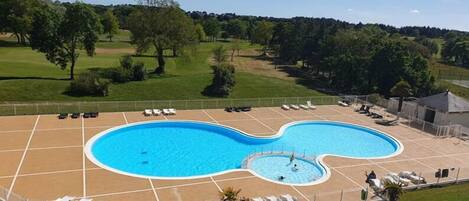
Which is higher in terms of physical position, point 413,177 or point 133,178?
point 413,177

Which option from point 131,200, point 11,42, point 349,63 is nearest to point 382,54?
point 349,63

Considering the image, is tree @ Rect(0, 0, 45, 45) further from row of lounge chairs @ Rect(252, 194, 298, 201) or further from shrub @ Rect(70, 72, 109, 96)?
row of lounge chairs @ Rect(252, 194, 298, 201)

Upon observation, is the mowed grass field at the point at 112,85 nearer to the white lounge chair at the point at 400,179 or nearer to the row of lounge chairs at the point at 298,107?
the row of lounge chairs at the point at 298,107

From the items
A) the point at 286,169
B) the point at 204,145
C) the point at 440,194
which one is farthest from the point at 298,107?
the point at 440,194

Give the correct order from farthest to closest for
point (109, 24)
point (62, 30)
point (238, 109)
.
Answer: point (109, 24), point (62, 30), point (238, 109)

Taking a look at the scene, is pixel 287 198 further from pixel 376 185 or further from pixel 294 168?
pixel 294 168

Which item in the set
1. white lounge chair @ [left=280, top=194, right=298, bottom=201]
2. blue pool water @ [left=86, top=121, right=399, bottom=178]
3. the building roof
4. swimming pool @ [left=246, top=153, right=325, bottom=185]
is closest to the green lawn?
swimming pool @ [left=246, top=153, right=325, bottom=185]

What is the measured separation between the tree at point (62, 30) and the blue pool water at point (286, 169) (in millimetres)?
27770

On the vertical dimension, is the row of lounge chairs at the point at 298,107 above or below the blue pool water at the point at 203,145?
above

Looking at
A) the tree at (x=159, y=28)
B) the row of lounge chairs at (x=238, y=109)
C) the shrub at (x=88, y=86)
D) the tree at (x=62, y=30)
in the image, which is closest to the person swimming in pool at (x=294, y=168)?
the row of lounge chairs at (x=238, y=109)

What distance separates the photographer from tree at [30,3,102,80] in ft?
137

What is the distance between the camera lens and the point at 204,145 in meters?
29.3

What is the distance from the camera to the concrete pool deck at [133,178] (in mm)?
19266

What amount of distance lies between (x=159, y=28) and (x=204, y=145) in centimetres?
2600
